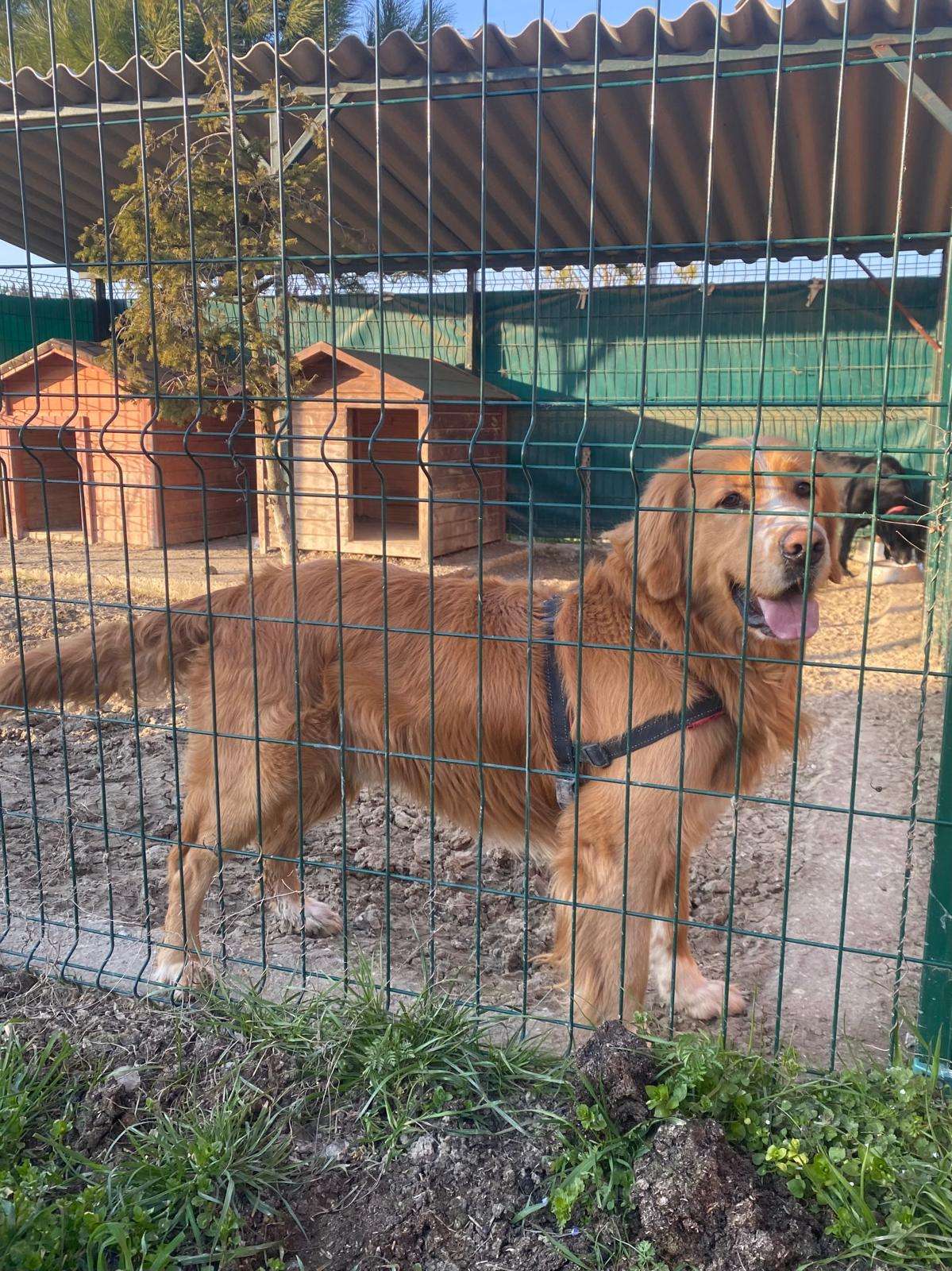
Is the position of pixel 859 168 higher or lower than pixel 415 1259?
higher

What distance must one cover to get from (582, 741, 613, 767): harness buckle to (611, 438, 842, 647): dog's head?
0.46m

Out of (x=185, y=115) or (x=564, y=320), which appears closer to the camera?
(x=185, y=115)

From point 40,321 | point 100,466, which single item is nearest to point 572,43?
point 100,466

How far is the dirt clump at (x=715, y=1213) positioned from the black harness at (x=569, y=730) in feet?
3.06

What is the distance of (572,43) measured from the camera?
650 centimetres

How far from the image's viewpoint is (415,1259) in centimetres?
201

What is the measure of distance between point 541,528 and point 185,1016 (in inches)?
430

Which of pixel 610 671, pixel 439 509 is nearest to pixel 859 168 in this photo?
pixel 439 509

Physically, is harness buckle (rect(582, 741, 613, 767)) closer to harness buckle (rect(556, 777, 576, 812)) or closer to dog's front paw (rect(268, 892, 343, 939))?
harness buckle (rect(556, 777, 576, 812))

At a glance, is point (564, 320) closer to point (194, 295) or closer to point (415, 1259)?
point (194, 295)

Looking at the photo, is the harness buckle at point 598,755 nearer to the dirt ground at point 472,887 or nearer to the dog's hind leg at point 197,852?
the dirt ground at point 472,887

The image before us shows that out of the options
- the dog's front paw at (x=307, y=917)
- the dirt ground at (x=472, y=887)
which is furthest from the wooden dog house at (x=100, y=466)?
the dog's front paw at (x=307, y=917)

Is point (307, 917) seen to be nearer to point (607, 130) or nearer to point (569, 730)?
point (569, 730)

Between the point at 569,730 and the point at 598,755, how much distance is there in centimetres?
13
